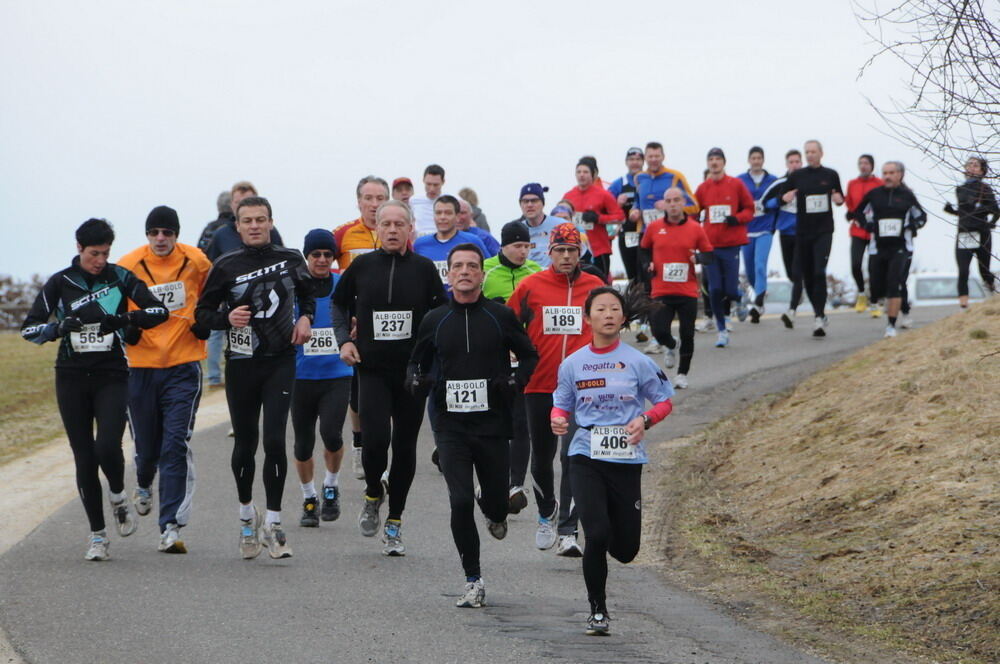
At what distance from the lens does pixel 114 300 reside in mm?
9820

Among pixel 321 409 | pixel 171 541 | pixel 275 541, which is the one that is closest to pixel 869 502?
pixel 321 409

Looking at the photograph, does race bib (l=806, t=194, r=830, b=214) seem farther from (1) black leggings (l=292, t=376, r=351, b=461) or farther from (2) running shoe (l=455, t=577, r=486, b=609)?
(2) running shoe (l=455, t=577, r=486, b=609)

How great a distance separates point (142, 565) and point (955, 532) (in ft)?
17.4

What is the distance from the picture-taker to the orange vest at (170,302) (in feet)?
32.9

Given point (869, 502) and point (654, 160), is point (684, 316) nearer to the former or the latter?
point (654, 160)

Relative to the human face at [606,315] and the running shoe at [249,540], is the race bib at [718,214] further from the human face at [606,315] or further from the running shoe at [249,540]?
the human face at [606,315]

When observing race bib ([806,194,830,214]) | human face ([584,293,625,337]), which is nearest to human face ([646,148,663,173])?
race bib ([806,194,830,214])

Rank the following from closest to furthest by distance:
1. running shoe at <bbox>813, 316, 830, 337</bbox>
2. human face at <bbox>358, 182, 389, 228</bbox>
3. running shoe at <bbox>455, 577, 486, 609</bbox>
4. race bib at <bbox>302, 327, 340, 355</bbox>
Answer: running shoe at <bbox>455, 577, 486, 609</bbox>
race bib at <bbox>302, 327, 340, 355</bbox>
human face at <bbox>358, 182, 389, 228</bbox>
running shoe at <bbox>813, 316, 830, 337</bbox>

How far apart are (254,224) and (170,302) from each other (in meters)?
0.96

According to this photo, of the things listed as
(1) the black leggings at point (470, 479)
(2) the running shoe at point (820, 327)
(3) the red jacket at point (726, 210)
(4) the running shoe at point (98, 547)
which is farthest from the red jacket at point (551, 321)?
(2) the running shoe at point (820, 327)

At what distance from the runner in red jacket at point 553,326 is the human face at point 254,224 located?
172cm

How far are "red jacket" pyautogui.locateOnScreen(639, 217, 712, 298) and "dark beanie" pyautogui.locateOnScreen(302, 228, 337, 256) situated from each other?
5.82m

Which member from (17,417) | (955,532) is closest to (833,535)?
(955,532)

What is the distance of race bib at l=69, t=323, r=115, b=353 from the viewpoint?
9617 mm
